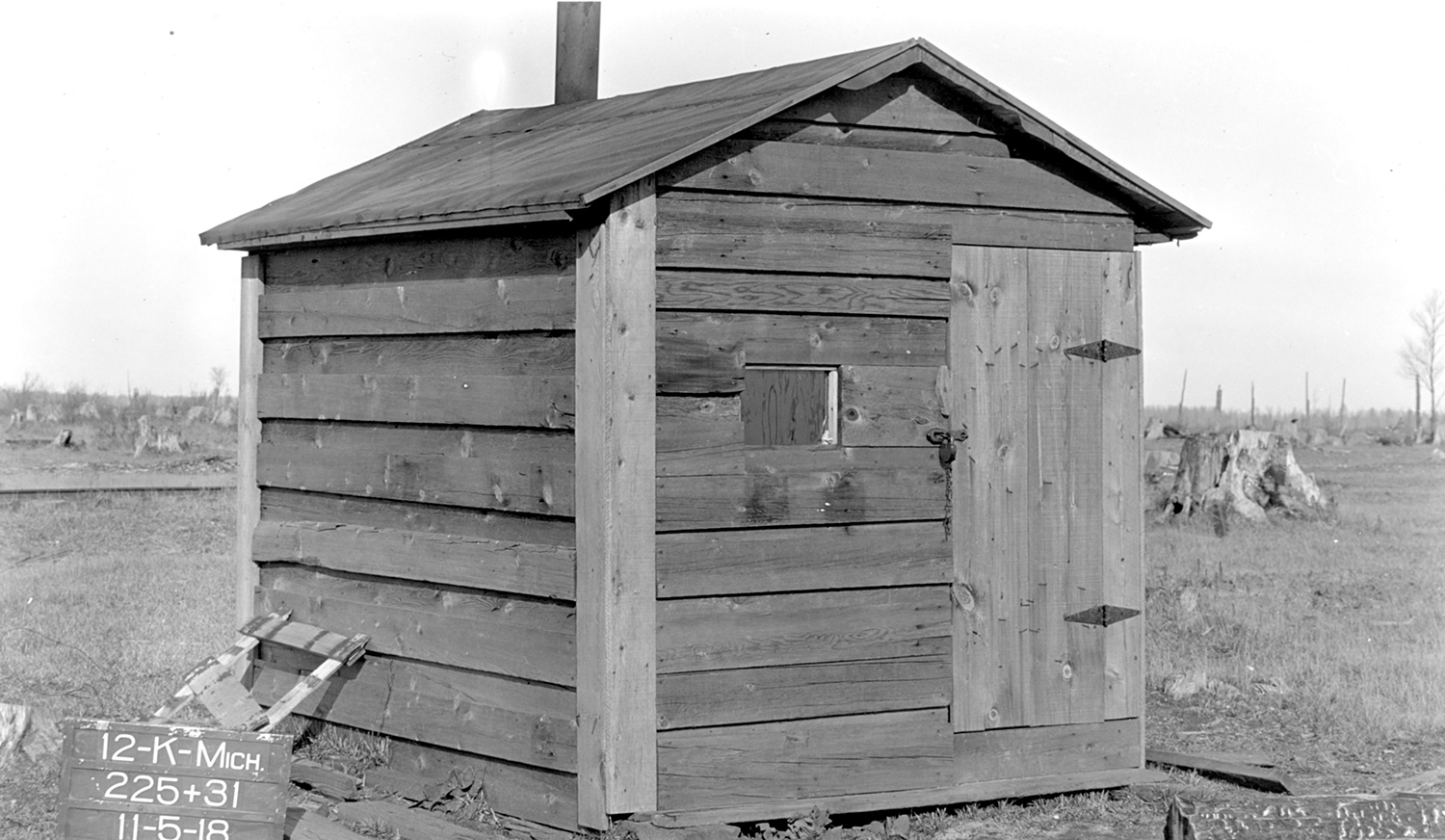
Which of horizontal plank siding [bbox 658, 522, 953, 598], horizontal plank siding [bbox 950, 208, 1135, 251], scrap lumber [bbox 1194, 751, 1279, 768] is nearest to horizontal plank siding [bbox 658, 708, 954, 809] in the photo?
horizontal plank siding [bbox 658, 522, 953, 598]

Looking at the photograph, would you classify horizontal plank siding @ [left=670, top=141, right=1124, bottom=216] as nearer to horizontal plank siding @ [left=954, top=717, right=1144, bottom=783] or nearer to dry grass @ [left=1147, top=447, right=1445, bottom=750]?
horizontal plank siding @ [left=954, top=717, right=1144, bottom=783]

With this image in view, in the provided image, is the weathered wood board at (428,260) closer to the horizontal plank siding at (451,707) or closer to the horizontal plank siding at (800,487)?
the horizontal plank siding at (800,487)

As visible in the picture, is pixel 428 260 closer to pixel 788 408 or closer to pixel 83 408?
pixel 788 408

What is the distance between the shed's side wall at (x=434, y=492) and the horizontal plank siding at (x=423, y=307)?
0.01m

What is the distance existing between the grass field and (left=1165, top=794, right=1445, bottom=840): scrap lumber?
2745mm

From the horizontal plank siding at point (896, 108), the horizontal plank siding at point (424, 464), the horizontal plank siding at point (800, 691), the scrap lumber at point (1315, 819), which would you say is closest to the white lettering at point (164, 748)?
the horizontal plank siding at point (424, 464)

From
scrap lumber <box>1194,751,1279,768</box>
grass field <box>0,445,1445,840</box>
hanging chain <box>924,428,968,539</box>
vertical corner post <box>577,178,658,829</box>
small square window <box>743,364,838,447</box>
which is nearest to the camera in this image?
vertical corner post <box>577,178,658,829</box>

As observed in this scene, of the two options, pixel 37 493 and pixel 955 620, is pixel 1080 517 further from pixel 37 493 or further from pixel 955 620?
pixel 37 493

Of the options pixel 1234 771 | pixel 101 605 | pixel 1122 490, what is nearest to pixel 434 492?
pixel 1122 490

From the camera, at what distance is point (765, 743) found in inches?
282

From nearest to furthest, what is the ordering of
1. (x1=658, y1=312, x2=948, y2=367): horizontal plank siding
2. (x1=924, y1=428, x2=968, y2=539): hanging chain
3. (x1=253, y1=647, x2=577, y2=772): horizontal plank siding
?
(x1=658, y1=312, x2=948, y2=367): horizontal plank siding
(x1=253, y1=647, x2=577, y2=772): horizontal plank siding
(x1=924, y1=428, x2=968, y2=539): hanging chain

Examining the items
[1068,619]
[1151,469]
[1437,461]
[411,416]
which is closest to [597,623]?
[411,416]

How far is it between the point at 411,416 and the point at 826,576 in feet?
7.66

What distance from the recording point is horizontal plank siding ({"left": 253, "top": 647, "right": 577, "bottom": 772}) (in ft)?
23.5
